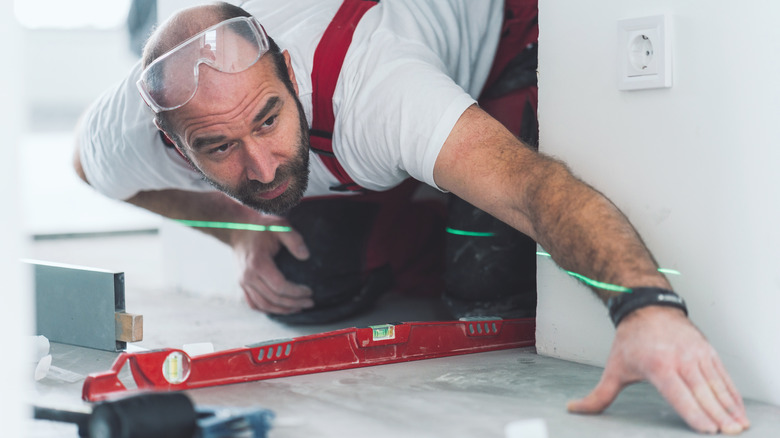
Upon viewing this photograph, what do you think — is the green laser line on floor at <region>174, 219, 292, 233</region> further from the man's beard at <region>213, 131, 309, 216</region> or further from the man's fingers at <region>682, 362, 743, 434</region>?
the man's fingers at <region>682, 362, 743, 434</region>

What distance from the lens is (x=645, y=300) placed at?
102 cm

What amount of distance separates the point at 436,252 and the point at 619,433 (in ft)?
4.80

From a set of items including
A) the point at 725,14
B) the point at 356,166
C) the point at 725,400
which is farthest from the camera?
the point at 356,166

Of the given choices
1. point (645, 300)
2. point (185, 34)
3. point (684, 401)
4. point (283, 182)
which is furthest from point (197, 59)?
point (684, 401)

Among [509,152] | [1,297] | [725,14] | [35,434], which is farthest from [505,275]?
[1,297]

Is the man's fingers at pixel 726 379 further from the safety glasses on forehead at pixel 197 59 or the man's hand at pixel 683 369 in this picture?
the safety glasses on forehead at pixel 197 59

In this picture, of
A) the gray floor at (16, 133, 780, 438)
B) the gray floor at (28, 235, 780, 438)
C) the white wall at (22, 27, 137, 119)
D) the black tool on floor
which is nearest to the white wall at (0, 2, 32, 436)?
the gray floor at (16, 133, 780, 438)

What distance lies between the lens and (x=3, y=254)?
0.77 metres

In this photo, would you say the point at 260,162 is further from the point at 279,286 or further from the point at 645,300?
the point at 645,300

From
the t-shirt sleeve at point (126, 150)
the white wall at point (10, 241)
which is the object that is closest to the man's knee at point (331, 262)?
the t-shirt sleeve at point (126, 150)

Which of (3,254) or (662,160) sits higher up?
(662,160)

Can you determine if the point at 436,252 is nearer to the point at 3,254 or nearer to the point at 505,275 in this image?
the point at 505,275

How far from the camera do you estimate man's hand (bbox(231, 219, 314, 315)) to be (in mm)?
2125

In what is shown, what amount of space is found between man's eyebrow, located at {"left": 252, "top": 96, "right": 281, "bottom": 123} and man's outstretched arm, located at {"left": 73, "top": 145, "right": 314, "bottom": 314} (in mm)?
612
